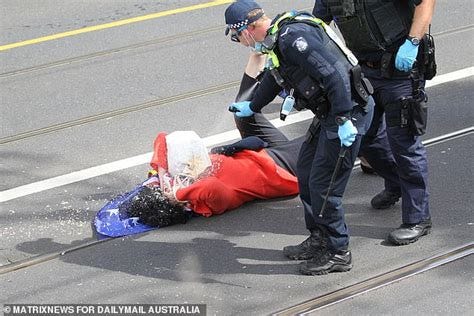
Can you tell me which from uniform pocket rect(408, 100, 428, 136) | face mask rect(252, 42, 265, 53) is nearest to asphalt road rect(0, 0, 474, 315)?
uniform pocket rect(408, 100, 428, 136)

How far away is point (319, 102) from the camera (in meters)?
5.32

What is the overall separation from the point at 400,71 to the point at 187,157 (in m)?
1.65

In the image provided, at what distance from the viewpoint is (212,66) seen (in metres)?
9.12

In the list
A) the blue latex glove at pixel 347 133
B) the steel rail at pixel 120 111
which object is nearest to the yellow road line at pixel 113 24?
the steel rail at pixel 120 111

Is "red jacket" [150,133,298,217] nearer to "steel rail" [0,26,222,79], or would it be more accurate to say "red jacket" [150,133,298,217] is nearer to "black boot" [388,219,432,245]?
"black boot" [388,219,432,245]

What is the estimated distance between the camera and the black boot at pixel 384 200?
249 inches

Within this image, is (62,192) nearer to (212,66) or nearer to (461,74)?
(212,66)

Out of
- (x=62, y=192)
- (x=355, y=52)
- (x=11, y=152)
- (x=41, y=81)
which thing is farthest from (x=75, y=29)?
(x=355, y=52)

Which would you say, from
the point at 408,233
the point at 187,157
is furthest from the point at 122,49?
the point at 408,233

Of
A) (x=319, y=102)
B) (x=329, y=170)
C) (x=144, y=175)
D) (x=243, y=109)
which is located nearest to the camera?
(x=319, y=102)

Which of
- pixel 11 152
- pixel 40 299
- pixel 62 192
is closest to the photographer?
pixel 40 299

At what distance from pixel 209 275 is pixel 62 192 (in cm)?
169

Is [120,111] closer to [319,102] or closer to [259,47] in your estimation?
[259,47]

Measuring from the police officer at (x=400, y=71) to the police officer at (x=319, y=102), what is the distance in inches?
13.2
